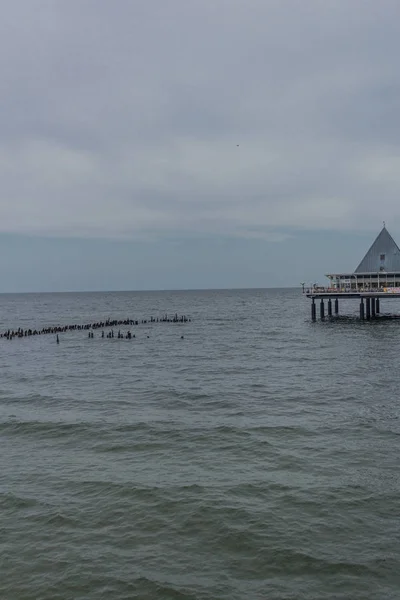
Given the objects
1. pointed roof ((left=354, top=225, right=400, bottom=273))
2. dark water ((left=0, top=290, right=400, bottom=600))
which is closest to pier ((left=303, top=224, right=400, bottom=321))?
pointed roof ((left=354, top=225, right=400, bottom=273))

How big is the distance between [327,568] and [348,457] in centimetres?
736

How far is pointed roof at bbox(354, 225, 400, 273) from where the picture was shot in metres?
77.4

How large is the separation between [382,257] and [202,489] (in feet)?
228

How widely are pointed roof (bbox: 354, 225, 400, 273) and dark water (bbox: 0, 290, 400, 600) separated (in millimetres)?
45546

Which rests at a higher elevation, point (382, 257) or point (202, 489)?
point (382, 257)

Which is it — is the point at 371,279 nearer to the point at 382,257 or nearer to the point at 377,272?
the point at 377,272

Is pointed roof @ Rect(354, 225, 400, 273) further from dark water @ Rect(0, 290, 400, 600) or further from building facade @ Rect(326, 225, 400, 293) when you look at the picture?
dark water @ Rect(0, 290, 400, 600)

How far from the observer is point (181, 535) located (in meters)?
13.4

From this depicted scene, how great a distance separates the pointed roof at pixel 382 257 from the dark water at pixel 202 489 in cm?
4555

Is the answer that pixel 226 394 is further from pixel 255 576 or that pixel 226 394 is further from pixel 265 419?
pixel 255 576

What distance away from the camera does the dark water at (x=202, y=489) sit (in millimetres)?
11539

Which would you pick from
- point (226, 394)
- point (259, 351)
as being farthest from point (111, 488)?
point (259, 351)

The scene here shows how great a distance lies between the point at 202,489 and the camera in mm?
16062

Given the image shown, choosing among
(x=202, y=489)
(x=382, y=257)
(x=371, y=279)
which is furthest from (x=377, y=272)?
(x=202, y=489)
